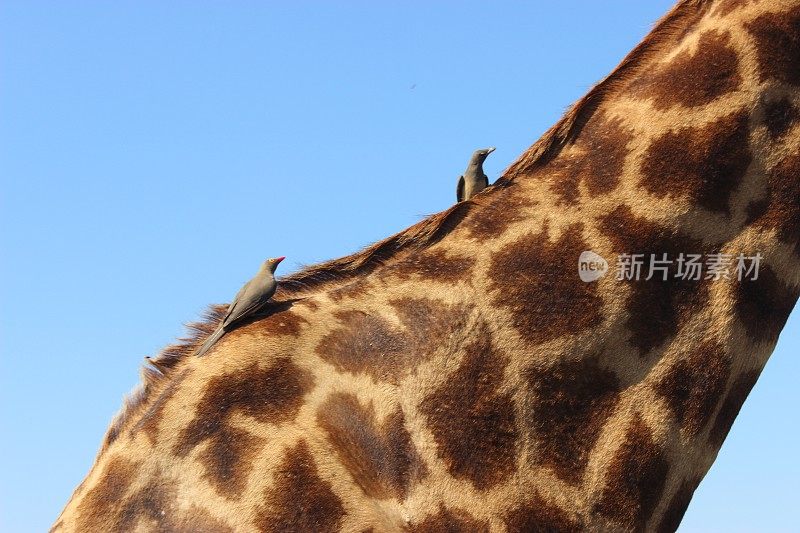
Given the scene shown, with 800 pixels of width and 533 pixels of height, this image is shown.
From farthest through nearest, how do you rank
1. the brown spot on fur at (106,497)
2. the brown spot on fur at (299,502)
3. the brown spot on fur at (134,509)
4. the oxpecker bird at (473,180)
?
1. the oxpecker bird at (473,180)
2. the brown spot on fur at (106,497)
3. the brown spot on fur at (134,509)
4. the brown spot on fur at (299,502)

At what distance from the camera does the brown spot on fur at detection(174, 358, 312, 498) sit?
17.2 feet

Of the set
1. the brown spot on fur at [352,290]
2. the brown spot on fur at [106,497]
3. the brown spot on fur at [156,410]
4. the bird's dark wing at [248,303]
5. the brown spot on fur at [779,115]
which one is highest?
the bird's dark wing at [248,303]

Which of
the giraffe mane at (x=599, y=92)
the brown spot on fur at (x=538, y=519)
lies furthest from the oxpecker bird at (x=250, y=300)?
the brown spot on fur at (x=538, y=519)

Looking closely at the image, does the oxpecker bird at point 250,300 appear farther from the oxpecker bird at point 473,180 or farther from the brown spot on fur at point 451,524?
the brown spot on fur at point 451,524

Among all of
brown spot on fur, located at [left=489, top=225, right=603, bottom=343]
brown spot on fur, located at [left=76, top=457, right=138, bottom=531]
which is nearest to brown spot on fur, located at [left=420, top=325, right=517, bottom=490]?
brown spot on fur, located at [left=489, top=225, right=603, bottom=343]

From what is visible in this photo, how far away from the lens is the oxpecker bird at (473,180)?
627cm

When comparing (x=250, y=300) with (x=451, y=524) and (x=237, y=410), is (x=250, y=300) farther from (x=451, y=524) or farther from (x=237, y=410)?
(x=451, y=524)

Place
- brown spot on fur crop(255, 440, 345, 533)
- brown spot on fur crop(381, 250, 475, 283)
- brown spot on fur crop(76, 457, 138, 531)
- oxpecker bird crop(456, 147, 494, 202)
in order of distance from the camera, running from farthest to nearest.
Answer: oxpecker bird crop(456, 147, 494, 202) → brown spot on fur crop(381, 250, 475, 283) → brown spot on fur crop(76, 457, 138, 531) → brown spot on fur crop(255, 440, 345, 533)

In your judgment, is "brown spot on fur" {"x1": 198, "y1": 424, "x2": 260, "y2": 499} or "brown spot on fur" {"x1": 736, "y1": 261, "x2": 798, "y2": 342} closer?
"brown spot on fur" {"x1": 198, "y1": 424, "x2": 260, "y2": 499}

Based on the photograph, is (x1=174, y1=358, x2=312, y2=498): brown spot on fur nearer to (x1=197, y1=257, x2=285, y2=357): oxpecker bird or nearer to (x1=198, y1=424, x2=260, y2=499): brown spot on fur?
(x1=198, y1=424, x2=260, y2=499): brown spot on fur

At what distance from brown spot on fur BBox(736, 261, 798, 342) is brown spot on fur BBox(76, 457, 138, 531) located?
131 inches

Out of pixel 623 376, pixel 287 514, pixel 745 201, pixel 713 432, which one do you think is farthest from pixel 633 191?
pixel 287 514

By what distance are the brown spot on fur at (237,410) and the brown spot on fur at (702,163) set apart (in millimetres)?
2185

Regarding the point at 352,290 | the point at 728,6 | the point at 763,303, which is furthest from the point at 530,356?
the point at 728,6
